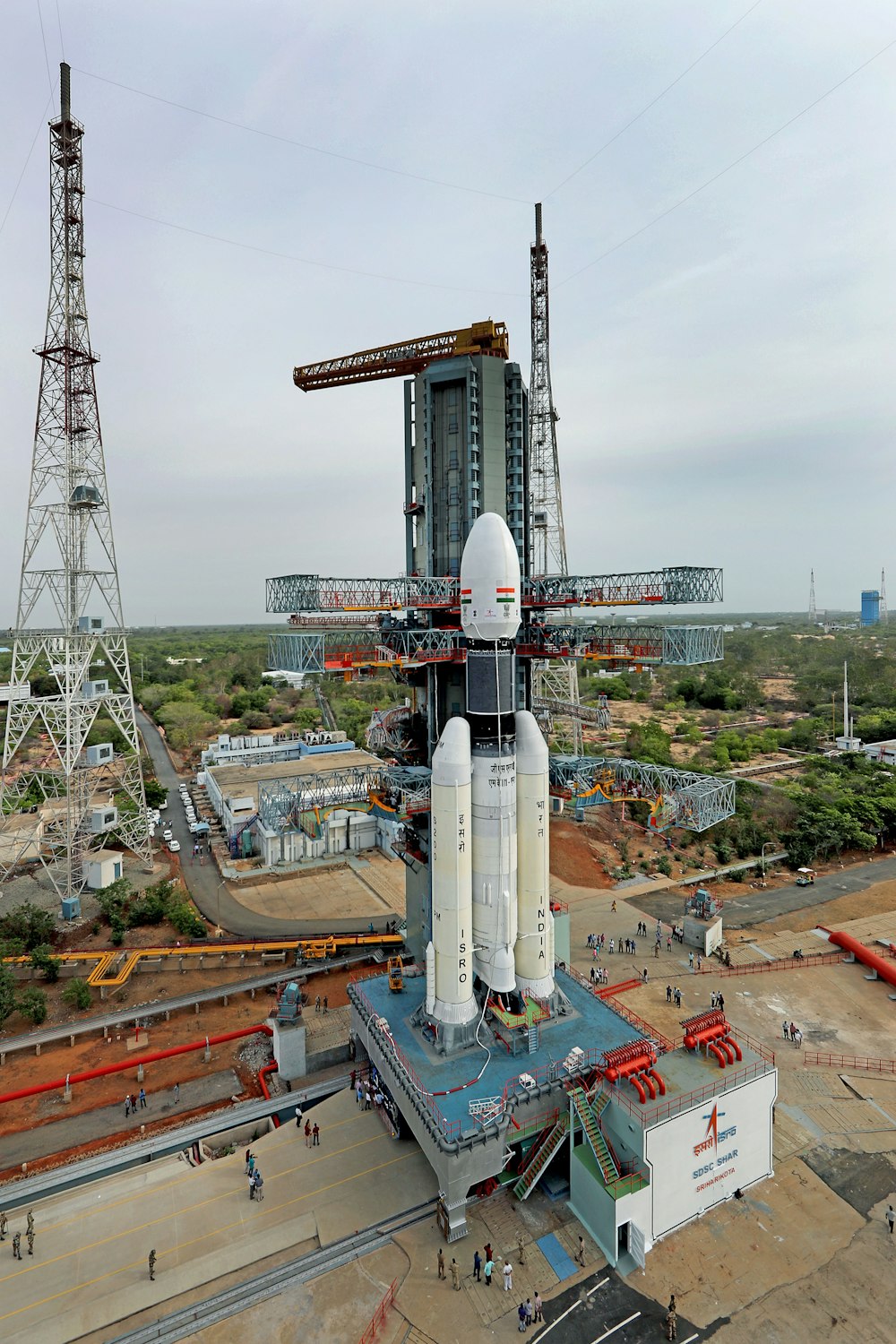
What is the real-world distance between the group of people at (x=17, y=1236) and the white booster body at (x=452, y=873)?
13.8m

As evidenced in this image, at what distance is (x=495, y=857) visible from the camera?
81.5 feet

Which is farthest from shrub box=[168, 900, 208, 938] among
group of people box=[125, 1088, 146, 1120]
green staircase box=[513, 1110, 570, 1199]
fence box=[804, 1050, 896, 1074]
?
fence box=[804, 1050, 896, 1074]

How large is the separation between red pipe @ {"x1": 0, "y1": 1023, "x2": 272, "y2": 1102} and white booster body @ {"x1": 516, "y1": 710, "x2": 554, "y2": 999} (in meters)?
14.1

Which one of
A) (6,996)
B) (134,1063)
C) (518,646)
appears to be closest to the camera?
(518,646)

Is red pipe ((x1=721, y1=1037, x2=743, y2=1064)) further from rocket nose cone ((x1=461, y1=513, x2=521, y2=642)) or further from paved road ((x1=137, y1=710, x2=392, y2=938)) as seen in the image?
paved road ((x1=137, y1=710, x2=392, y2=938))

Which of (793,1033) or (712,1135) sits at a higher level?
(712,1135)

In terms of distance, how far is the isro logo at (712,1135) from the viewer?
20.7 m

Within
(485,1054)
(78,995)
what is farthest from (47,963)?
(485,1054)

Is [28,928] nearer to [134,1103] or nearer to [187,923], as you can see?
[187,923]

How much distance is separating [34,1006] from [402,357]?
3475 centimetres

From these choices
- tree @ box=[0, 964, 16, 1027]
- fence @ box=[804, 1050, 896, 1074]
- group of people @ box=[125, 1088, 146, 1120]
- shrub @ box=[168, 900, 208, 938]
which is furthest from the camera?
shrub @ box=[168, 900, 208, 938]

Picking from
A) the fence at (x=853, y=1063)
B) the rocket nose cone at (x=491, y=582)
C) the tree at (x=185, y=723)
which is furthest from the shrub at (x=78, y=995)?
the tree at (x=185, y=723)

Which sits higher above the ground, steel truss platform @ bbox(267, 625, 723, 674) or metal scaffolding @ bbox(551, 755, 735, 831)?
steel truss platform @ bbox(267, 625, 723, 674)

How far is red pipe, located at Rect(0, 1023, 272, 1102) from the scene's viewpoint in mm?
27406
